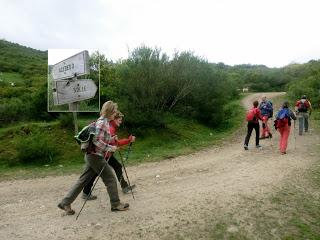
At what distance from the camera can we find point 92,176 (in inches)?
304

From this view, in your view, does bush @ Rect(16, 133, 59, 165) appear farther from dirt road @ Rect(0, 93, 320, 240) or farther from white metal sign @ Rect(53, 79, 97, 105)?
white metal sign @ Rect(53, 79, 97, 105)

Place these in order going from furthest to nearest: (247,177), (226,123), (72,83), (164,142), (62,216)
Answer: (226,123) → (164,142) → (247,177) → (72,83) → (62,216)

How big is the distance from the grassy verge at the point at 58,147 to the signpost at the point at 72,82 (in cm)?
336

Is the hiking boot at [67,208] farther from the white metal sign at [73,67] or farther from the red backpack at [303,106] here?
the red backpack at [303,106]

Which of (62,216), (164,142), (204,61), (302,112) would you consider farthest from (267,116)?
(62,216)

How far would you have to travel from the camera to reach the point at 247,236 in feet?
23.4

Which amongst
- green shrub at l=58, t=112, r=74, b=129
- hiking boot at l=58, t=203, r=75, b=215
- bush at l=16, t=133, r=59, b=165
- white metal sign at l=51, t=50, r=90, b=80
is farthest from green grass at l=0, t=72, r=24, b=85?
hiking boot at l=58, t=203, r=75, b=215

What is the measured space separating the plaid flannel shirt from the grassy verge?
5.06 m

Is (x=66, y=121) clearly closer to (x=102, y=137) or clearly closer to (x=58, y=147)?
(x=58, y=147)

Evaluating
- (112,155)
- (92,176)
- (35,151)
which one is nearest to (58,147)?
(35,151)

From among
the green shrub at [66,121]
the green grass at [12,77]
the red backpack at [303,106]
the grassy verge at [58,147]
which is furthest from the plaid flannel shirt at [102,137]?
the green grass at [12,77]

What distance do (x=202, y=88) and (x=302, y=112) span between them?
5.68 metres

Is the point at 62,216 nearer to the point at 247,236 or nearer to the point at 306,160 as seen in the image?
the point at 247,236

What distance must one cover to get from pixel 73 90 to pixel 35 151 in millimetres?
5292
